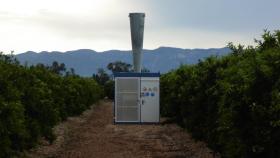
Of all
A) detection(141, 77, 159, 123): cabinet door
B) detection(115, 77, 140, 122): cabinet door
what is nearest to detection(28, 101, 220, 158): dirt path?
detection(115, 77, 140, 122): cabinet door

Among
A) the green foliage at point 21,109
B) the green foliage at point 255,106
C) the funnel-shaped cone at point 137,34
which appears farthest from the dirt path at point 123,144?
the funnel-shaped cone at point 137,34

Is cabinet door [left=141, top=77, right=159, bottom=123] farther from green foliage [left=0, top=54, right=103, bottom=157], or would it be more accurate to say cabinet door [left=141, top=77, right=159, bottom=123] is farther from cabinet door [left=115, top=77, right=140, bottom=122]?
green foliage [left=0, top=54, right=103, bottom=157]

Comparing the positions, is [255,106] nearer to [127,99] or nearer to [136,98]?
[136,98]

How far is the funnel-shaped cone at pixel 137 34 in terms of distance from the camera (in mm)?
58594

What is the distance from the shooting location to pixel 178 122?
2952 centimetres

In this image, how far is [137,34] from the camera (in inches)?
2308

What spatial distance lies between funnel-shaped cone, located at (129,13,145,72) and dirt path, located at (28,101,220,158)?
97.5 feet

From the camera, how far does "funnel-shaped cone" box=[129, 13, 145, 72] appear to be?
58.6 meters

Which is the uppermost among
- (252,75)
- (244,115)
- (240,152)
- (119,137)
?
(252,75)

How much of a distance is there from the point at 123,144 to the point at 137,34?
37.5m

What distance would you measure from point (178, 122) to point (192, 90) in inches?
338

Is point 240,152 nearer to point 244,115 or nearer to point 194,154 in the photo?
point 244,115

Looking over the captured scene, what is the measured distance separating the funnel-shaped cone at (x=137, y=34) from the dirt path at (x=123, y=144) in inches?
1170

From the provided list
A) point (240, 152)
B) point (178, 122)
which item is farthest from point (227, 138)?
point (178, 122)
